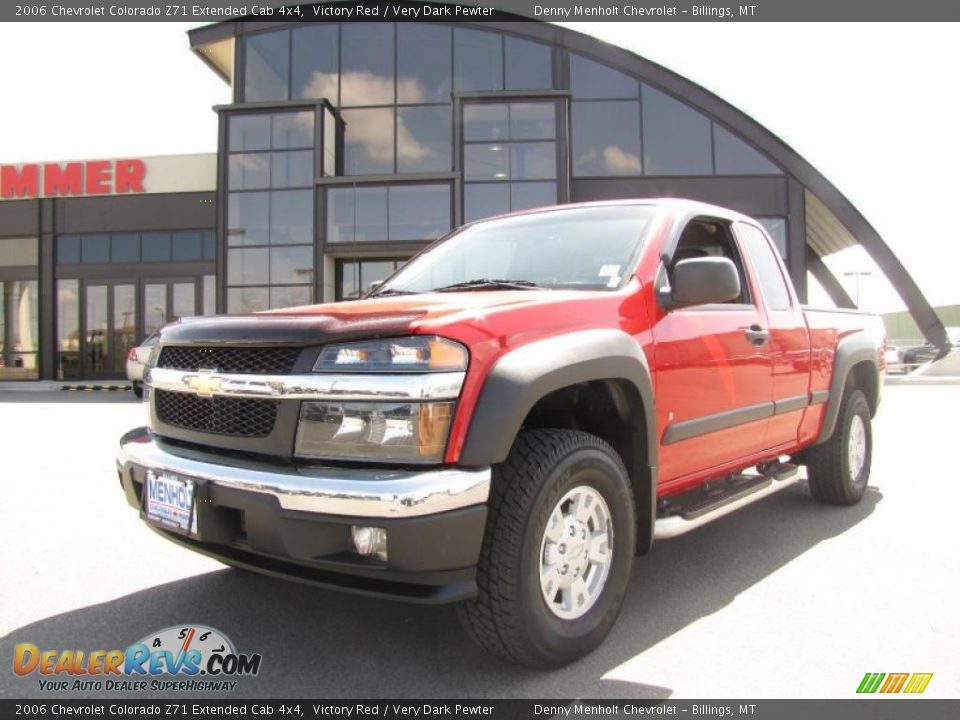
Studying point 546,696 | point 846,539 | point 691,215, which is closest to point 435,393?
point 546,696

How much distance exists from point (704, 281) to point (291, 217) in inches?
731

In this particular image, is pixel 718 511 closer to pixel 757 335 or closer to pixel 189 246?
pixel 757 335

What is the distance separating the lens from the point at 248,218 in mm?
20328

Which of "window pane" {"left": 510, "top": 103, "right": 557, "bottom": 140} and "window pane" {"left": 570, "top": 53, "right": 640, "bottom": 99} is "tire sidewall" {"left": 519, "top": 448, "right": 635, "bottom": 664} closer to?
"window pane" {"left": 510, "top": 103, "right": 557, "bottom": 140}

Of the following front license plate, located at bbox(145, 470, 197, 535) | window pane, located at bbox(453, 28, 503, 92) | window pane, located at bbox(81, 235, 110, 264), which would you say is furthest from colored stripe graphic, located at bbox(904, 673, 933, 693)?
window pane, located at bbox(81, 235, 110, 264)

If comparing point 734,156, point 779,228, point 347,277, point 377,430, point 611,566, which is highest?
point 734,156

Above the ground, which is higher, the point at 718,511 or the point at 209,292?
the point at 209,292

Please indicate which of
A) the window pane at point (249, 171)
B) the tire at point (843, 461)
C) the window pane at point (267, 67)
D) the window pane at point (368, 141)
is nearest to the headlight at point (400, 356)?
the tire at point (843, 461)

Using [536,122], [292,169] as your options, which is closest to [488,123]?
[536,122]

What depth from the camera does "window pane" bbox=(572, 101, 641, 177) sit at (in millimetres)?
20688

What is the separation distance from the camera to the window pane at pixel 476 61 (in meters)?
21.3

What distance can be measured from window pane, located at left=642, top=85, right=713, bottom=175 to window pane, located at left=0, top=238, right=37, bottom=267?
19081 millimetres

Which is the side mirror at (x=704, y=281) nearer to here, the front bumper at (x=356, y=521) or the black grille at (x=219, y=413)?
the front bumper at (x=356, y=521)

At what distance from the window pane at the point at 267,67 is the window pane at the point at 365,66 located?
1.76 metres
